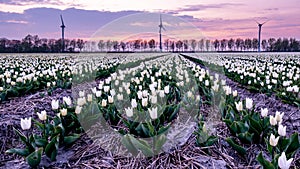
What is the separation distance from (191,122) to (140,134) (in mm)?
1160

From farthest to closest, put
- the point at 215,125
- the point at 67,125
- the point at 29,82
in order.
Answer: the point at 29,82 < the point at 215,125 < the point at 67,125

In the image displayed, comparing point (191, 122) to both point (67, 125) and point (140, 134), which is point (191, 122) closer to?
point (140, 134)

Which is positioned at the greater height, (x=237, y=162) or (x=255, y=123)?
(x=255, y=123)

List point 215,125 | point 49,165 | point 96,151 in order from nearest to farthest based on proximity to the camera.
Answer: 1. point 49,165
2. point 96,151
3. point 215,125

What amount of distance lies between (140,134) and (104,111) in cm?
115

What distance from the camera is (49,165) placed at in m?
3.22

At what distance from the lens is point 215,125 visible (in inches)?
177

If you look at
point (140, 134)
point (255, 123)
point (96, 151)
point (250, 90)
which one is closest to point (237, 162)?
point (255, 123)

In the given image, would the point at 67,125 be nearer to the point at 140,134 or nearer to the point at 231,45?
the point at 140,134

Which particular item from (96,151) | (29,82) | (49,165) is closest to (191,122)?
(96,151)

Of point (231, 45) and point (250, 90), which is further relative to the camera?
point (231, 45)

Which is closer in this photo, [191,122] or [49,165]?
[49,165]

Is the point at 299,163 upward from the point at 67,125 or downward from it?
downward

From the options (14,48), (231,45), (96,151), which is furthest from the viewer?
(231,45)
